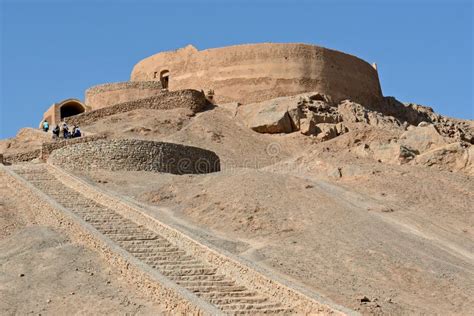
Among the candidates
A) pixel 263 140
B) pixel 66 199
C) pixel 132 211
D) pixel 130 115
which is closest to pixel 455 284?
pixel 132 211

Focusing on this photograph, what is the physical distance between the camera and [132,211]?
50.0 ft

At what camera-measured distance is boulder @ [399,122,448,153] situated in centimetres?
2227

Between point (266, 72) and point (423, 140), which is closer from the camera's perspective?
point (423, 140)

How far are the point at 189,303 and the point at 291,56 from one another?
24156 mm

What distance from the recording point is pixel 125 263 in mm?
12383

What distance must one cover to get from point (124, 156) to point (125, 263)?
835 cm

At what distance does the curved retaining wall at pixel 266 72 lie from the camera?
33250 mm

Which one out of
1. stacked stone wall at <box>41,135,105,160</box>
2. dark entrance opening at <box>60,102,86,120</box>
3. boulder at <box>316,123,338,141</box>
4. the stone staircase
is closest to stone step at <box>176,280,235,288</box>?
the stone staircase

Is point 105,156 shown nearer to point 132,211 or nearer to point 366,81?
point 132,211

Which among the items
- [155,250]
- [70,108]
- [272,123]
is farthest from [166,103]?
[155,250]

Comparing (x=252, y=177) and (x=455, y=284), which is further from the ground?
(x=252, y=177)

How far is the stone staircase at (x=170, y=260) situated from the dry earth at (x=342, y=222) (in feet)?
2.30

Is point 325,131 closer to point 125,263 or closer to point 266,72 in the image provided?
point 266,72

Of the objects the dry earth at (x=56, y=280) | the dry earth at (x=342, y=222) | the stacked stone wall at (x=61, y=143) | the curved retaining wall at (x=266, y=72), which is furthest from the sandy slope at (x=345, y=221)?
the curved retaining wall at (x=266, y=72)
